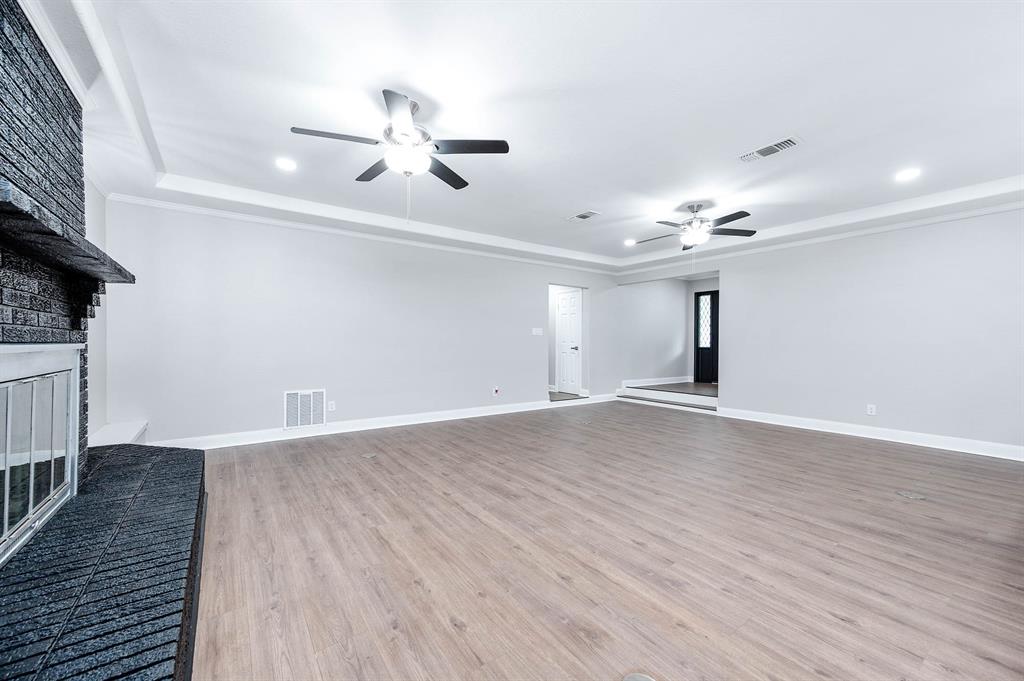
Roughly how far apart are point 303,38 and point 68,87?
4.13 ft

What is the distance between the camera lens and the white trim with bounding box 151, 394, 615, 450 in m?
4.53

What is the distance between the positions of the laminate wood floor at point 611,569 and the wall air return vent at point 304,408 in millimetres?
944

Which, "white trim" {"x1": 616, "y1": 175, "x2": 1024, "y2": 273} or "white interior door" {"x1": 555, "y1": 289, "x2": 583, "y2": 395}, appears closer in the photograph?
"white trim" {"x1": 616, "y1": 175, "x2": 1024, "y2": 273}

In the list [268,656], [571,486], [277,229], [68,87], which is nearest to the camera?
[268,656]

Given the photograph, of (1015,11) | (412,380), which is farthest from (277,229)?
(1015,11)

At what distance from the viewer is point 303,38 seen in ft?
7.25

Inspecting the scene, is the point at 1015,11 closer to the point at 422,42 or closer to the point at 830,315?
the point at 422,42

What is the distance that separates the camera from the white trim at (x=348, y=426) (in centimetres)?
453

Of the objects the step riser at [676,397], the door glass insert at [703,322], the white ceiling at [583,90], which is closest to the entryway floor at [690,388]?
the step riser at [676,397]

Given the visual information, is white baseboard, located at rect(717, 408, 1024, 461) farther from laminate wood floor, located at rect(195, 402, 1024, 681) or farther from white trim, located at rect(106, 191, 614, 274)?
white trim, located at rect(106, 191, 614, 274)

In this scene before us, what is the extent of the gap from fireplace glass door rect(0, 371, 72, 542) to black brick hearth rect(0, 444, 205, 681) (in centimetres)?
13

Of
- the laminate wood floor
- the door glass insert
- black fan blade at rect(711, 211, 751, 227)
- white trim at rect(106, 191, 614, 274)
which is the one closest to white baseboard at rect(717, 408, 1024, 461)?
the laminate wood floor

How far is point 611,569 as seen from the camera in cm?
221

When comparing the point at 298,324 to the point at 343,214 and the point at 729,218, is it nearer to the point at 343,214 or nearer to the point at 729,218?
Result: the point at 343,214
